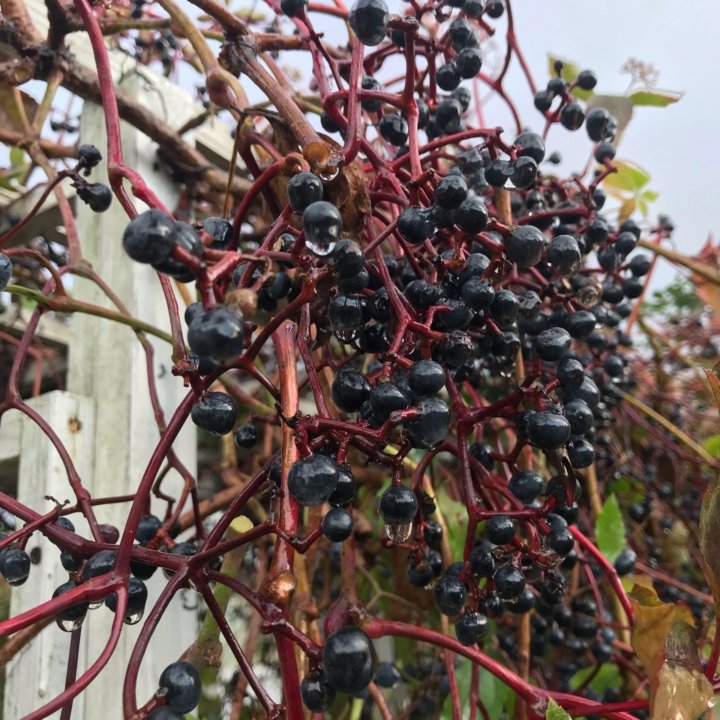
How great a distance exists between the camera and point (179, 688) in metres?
0.42

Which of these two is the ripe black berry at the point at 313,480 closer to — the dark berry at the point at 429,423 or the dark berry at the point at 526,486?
the dark berry at the point at 429,423

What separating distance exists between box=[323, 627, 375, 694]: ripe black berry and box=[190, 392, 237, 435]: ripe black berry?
15 centimetres

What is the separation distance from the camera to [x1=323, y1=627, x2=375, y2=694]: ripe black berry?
0.41 m

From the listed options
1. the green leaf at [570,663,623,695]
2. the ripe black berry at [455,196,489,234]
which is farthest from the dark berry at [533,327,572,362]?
the green leaf at [570,663,623,695]

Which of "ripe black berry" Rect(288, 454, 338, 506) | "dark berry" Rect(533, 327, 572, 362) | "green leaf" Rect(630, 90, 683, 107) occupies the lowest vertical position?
"ripe black berry" Rect(288, 454, 338, 506)

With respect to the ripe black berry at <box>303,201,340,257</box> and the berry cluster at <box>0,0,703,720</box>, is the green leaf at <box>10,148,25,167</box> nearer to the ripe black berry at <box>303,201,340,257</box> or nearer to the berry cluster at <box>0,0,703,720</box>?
the berry cluster at <box>0,0,703,720</box>

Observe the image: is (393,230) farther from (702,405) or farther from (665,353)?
(702,405)

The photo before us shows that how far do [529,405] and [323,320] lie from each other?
18cm

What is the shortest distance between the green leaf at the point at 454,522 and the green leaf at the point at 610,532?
6.9 inches

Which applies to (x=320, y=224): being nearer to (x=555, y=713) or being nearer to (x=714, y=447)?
(x=555, y=713)

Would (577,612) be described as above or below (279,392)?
below

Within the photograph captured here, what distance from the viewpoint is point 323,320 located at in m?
0.57

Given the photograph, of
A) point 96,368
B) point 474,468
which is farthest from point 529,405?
point 96,368

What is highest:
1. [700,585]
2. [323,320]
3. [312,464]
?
[323,320]
